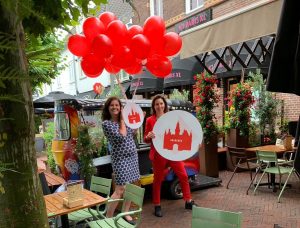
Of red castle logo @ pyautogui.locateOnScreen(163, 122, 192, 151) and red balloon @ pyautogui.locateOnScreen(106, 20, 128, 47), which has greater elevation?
red balloon @ pyautogui.locateOnScreen(106, 20, 128, 47)

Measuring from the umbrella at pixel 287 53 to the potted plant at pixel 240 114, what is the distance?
6.46 meters

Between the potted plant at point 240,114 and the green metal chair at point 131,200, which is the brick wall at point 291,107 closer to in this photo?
the potted plant at point 240,114

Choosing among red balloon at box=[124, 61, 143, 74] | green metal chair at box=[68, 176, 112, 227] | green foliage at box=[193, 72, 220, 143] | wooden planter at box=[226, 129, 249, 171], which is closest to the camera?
green metal chair at box=[68, 176, 112, 227]

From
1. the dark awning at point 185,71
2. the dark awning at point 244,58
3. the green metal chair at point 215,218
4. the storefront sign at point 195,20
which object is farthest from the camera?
the storefront sign at point 195,20

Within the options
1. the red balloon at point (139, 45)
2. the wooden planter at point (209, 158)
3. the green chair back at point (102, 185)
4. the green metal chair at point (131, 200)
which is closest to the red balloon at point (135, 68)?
the red balloon at point (139, 45)

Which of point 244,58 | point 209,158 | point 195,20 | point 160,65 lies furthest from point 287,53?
point 195,20

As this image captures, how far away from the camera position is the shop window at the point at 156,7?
15.6m

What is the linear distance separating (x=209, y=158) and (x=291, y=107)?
3.51m

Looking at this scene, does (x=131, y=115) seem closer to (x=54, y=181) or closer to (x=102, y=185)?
(x=102, y=185)

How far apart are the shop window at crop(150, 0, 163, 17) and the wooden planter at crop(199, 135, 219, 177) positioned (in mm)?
9636

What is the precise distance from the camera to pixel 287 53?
177 centimetres

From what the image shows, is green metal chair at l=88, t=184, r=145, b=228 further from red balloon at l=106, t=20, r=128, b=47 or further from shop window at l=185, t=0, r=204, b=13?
shop window at l=185, t=0, r=204, b=13

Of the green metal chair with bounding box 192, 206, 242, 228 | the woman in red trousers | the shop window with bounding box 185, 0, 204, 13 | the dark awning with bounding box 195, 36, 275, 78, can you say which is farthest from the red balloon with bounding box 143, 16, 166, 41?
the shop window with bounding box 185, 0, 204, 13

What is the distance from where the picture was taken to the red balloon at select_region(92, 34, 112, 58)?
14.0 feet
